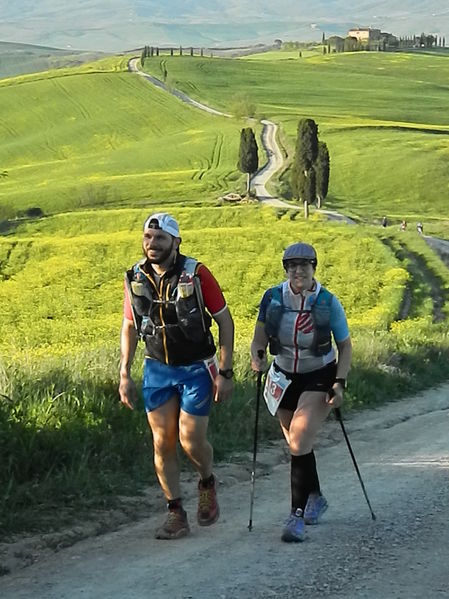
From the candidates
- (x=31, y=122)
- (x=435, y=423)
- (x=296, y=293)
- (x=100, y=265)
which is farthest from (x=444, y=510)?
(x=31, y=122)

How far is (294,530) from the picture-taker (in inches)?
281

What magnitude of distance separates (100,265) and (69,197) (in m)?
38.2

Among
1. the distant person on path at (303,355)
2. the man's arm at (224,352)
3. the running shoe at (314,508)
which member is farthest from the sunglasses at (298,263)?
the running shoe at (314,508)

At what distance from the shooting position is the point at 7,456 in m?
8.08

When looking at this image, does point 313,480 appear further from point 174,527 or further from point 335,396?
point 174,527

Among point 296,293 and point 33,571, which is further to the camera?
point 296,293

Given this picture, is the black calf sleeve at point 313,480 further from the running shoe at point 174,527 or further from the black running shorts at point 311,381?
Result: the running shoe at point 174,527

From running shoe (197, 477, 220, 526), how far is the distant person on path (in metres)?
0.55

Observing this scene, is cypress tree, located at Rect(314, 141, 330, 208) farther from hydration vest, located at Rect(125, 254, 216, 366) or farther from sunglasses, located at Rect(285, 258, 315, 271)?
hydration vest, located at Rect(125, 254, 216, 366)

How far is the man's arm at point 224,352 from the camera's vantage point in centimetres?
723

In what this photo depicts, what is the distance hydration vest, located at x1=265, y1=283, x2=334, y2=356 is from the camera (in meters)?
7.38

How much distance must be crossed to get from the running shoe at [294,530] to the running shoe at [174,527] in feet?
2.16

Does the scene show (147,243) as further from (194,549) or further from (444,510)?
(444,510)

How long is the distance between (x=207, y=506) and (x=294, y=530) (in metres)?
0.73
